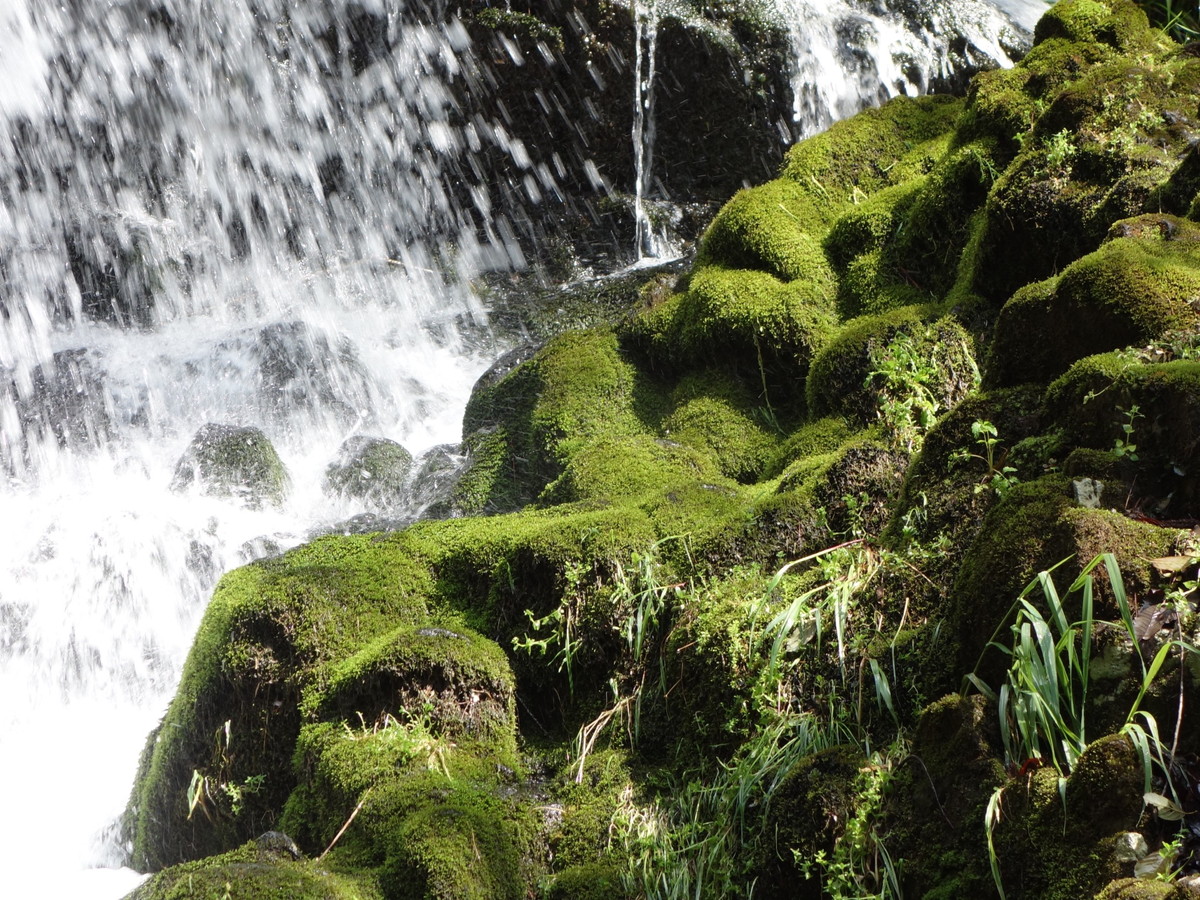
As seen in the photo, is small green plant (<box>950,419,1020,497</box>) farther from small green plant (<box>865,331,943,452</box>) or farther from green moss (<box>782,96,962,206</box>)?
green moss (<box>782,96,962,206</box>)

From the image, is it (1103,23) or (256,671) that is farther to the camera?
(1103,23)

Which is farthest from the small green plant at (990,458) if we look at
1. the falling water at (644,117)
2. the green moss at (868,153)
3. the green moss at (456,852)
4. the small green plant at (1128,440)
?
the falling water at (644,117)

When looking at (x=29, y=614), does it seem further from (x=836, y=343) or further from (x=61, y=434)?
(x=836, y=343)

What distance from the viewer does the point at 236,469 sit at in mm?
8719

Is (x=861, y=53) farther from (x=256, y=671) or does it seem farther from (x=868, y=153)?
(x=256, y=671)

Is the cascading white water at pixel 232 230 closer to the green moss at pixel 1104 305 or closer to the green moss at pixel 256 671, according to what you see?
the green moss at pixel 256 671

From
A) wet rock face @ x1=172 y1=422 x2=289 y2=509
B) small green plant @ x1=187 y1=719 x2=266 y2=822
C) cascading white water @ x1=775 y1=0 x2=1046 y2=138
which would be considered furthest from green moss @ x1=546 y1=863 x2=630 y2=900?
cascading white water @ x1=775 y1=0 x2=1046 y2=138

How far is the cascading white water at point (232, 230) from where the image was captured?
10500 millimetres

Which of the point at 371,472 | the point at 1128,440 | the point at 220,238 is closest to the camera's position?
the point at 1128,440

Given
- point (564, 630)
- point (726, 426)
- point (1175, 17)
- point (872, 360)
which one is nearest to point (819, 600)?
point (564, 630)

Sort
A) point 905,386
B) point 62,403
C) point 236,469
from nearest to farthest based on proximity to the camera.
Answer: point 905,386 → point 236,469 → point 62,403

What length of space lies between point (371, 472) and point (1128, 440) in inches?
242

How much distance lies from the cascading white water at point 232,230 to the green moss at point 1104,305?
660 cm

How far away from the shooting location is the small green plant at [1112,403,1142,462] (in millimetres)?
3031
